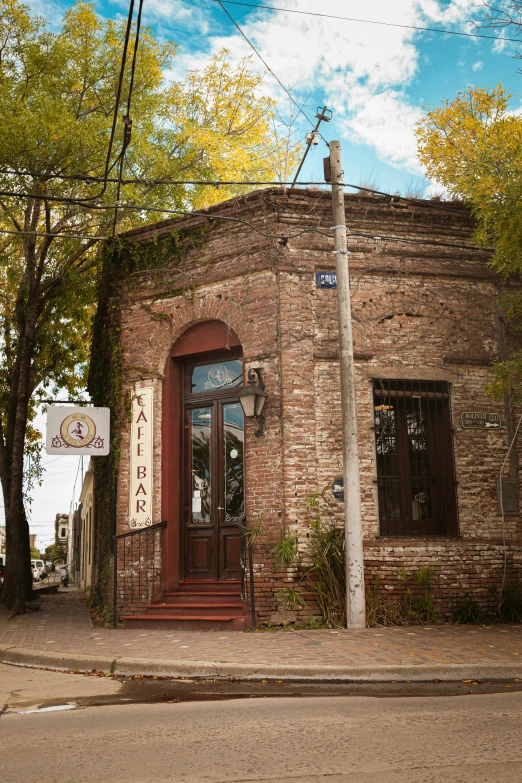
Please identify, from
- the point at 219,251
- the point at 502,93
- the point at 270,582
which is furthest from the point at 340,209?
the point at 270,582

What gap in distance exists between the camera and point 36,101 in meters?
13.7

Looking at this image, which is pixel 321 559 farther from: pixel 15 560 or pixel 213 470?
pixel 15 560

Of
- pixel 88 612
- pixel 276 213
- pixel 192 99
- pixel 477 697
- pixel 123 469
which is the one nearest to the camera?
pixel 477 697

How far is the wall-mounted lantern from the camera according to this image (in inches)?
432

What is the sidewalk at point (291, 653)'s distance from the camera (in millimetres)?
7340

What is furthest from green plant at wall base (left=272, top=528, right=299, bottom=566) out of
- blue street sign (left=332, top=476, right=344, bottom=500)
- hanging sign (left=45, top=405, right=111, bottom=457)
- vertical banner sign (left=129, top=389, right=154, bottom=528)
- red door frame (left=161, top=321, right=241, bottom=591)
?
hanging sign (left=45, top=405, right=111, bottom=457)

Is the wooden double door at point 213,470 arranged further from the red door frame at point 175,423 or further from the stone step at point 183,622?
the stone step at point 183,622

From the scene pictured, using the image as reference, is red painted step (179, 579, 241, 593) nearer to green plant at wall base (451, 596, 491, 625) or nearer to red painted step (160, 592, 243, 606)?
red painted step (160, 592, 243, 606)

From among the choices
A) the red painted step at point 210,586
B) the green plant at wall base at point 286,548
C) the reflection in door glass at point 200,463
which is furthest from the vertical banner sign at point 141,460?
the green plant at wall base at point 286,548

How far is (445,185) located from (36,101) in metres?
7.41

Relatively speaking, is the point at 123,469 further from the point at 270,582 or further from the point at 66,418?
the point at 270,582

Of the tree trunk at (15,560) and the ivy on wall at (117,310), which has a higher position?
the ivy on wall at (117,310)

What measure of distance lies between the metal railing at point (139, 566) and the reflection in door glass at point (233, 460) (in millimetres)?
1106

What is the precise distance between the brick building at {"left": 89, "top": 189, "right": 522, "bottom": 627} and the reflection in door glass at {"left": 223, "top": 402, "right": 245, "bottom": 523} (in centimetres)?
3
